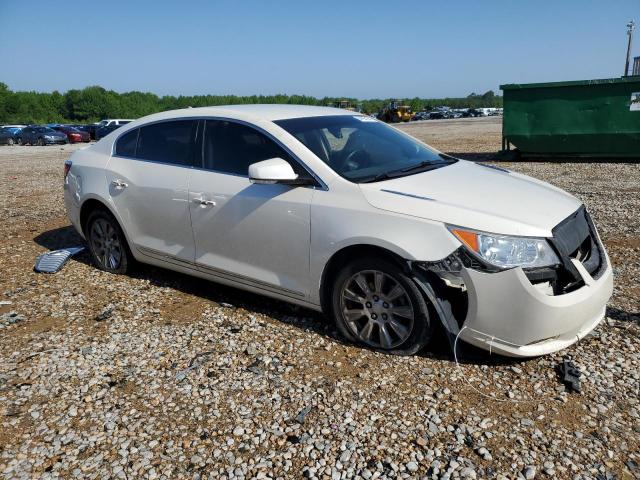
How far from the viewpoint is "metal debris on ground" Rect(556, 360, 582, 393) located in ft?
10.4

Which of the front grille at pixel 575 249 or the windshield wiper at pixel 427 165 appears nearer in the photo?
the front grille at pixel 575 249

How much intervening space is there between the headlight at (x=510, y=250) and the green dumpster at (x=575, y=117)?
11.8 m

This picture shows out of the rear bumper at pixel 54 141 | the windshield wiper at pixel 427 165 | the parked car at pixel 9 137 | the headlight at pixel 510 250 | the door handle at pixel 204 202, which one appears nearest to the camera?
the headlight at pixel 510 250

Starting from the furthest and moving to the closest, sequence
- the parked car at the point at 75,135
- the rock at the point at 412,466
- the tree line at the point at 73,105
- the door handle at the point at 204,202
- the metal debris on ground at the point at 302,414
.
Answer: the tree line at the point at 73,105
the parked car at the point at 75,135
the door handle at the point at 204,202
the metal debris on ground at the point at 302,414
the rock at the point at 412,466

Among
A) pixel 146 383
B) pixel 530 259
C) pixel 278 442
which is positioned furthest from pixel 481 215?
pixel 146 383

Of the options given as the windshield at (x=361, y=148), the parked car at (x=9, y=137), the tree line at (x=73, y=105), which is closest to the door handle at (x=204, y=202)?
the windshield at (x=361, y=148)

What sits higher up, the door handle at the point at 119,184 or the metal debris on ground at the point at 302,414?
the door handle at the point at 119,184

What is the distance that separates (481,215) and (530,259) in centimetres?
38

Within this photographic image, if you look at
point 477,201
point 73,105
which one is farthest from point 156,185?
point 73,105

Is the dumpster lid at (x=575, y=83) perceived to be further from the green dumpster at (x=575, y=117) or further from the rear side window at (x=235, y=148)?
the rear side window at (x=235, y=148)

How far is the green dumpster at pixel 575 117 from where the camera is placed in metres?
12.9

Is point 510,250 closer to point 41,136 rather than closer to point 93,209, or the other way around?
point 93,209

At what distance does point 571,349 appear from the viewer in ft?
12.0

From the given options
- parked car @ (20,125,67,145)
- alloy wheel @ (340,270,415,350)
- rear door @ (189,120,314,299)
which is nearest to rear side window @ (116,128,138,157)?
rear door @ (189,120,314,299)
